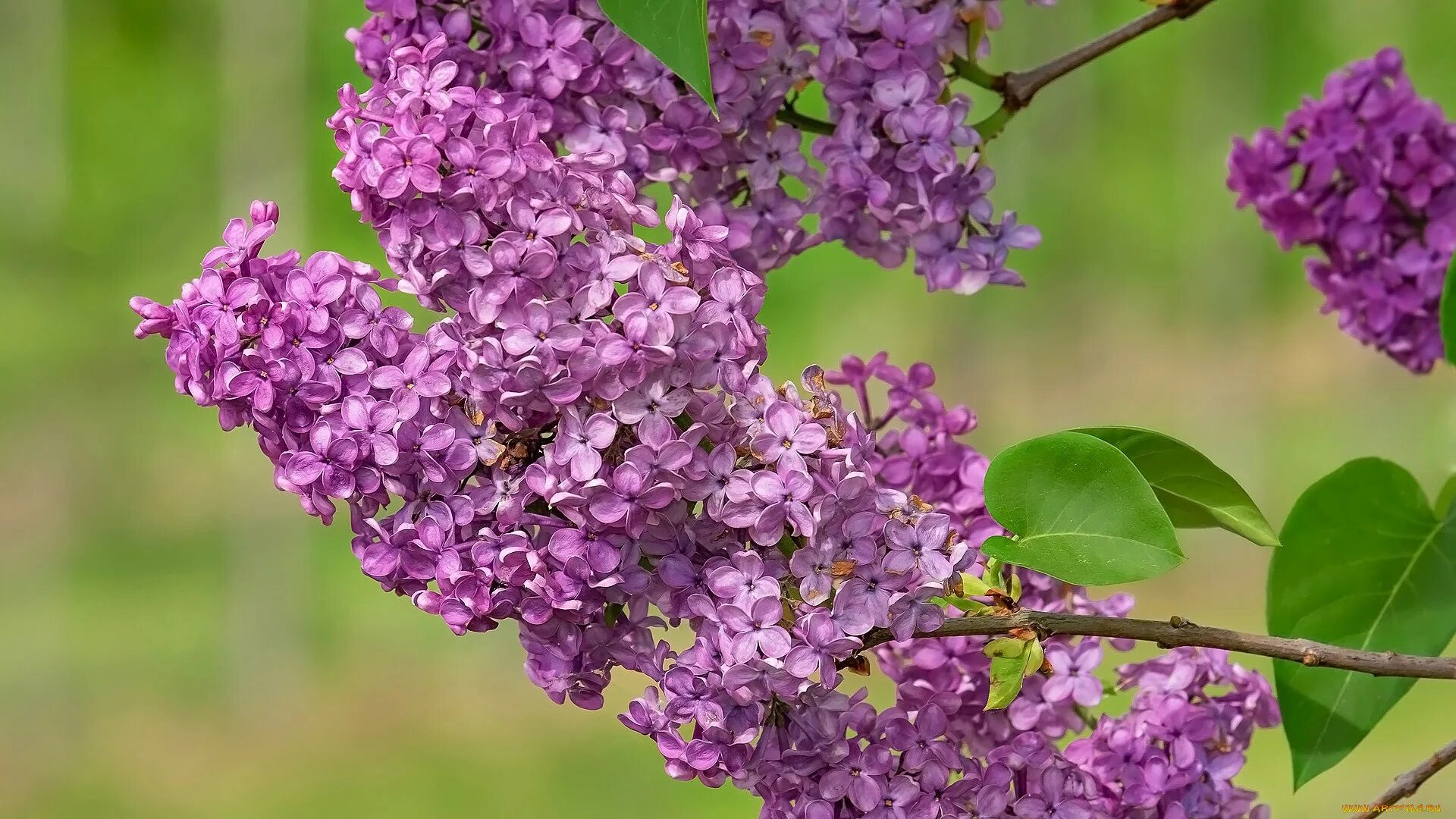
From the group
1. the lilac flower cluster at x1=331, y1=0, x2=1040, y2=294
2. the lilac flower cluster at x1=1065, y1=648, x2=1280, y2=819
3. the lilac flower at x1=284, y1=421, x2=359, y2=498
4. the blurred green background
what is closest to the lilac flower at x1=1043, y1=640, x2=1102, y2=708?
the lilac flower cluster at x1=1065, y1=648, x2=1280, y2=819

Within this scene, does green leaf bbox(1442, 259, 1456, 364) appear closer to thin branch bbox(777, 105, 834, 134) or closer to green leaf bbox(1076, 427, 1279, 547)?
green leaf bbox(1076, 427, 1279, 547)

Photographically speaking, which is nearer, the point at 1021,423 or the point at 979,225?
the point at 979,225

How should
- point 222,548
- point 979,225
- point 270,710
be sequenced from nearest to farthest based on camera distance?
point 979,225, point 270,710, point 222,548

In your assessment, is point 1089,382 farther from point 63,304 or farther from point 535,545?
point 535,545

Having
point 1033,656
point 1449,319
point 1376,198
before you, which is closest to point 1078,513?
point 1033,656

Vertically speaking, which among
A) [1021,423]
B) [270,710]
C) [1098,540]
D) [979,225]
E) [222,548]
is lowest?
[1098,540]

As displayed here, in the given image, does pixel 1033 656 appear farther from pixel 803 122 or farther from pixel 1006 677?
pixel 803 122

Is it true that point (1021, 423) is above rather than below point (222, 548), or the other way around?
above

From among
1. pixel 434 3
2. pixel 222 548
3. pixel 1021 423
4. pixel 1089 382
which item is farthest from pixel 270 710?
pixel 434 3
